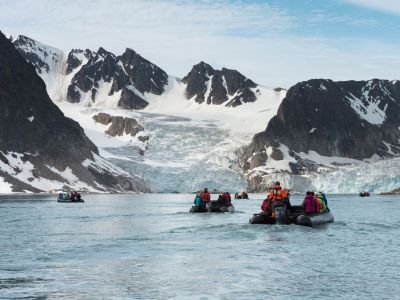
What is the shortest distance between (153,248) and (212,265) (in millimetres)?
9936

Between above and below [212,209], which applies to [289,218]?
above

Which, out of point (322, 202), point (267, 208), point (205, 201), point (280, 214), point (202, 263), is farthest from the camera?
point (205, 201)

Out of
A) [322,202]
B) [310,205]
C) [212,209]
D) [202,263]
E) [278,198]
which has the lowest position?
[202,263]

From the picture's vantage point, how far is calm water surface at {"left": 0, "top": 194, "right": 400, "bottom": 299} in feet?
108

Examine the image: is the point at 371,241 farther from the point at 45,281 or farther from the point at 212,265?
the point at 45,281

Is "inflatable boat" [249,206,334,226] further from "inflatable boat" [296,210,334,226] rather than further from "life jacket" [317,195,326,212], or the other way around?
"life jacket" [317,195,326,212]

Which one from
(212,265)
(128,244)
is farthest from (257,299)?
(128,244)

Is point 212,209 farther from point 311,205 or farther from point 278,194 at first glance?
point 278,194

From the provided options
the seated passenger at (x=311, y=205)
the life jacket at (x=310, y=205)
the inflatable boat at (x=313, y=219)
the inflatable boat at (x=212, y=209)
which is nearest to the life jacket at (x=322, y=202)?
the inflatable boat at (x=313, y=219)

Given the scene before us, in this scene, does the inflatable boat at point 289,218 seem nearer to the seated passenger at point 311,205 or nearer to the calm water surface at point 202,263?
the seated passenger at point 311,205

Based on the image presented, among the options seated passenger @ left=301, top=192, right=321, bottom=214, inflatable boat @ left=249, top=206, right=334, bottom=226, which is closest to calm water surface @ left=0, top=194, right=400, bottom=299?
inflatable boat @ left=249, top=206, right=334, bottom=226

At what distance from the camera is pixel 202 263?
41938mm

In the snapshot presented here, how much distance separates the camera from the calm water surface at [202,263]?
3297 centimetres

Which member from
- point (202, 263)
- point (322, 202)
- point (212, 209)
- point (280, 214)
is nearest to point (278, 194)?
point (280, 214)
